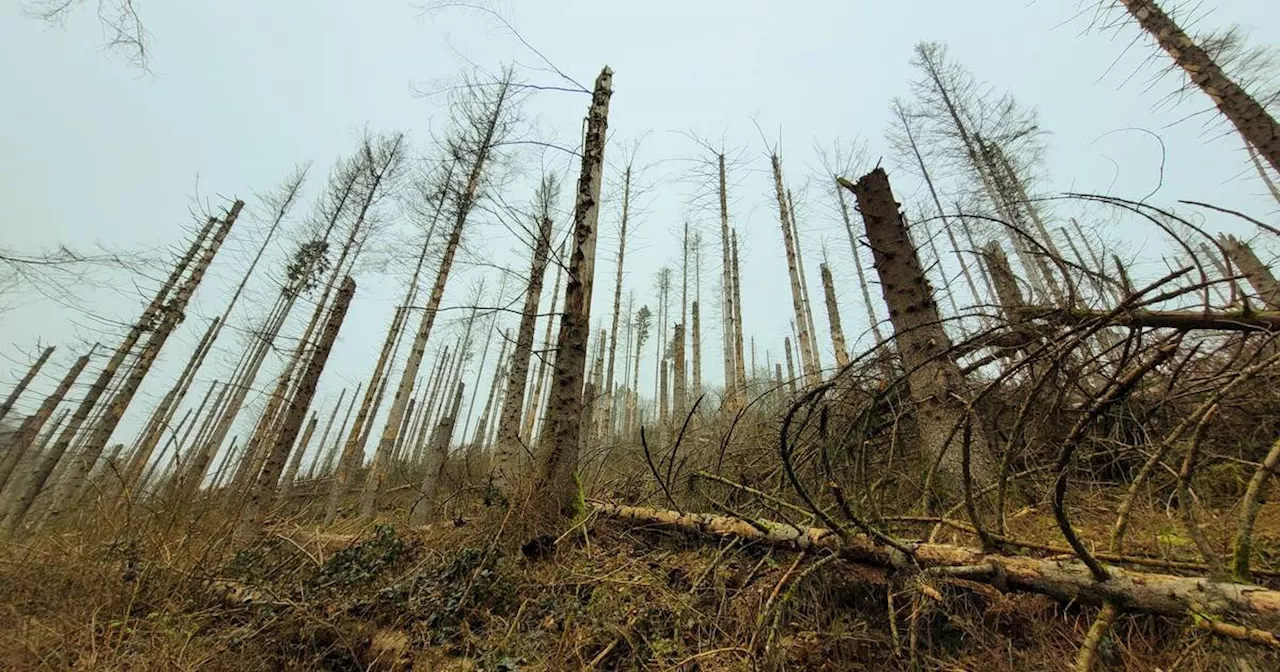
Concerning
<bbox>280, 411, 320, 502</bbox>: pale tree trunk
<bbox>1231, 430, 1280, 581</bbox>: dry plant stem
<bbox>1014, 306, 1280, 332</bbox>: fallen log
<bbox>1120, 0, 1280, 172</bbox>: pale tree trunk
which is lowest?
<bbox>1231, 430, 1280, 581</bbox>: dry plant stem

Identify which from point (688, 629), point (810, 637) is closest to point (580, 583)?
point (688, 629)

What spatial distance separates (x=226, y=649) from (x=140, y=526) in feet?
5.53

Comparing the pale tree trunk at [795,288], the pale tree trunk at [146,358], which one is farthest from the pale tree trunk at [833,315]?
the pale tree trunk at [146,358]

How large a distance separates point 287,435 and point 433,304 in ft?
18.3

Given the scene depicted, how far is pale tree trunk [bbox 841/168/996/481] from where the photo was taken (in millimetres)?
2697

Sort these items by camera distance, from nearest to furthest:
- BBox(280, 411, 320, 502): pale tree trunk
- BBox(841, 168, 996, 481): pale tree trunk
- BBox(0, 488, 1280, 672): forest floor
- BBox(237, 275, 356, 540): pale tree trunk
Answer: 1. BBox(0, 488, 1280, 672): forest floor
2. BBox(841, 168, 996, 481): pale tree trunk
3. BBox(237, 275, 356, 540): pale tree trunk
4. BBox(280, 411, 320, 502): pale tree trunk

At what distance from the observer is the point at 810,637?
5.88ft

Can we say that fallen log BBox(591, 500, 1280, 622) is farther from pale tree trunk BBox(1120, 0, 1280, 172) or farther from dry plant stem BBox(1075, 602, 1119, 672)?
pale tree trunk BBox(1120, 0, 1280, 172)

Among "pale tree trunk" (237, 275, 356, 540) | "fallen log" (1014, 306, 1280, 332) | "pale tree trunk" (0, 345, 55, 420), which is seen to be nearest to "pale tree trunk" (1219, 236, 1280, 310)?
"fallen log" (1014, 306, 1280, 332)

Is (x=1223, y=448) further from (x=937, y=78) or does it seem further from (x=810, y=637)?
(x=937, y=78)

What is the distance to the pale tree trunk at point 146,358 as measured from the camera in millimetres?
9602

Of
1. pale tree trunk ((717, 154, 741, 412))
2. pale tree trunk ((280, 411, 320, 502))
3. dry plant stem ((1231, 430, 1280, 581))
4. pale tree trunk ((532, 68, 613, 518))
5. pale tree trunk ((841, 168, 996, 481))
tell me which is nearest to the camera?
dry plant stem ((1231, 430, 1280, 581))

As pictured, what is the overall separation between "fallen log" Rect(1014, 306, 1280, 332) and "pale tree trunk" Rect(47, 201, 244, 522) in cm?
1371

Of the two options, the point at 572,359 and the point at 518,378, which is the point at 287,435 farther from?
the point at 572,359
